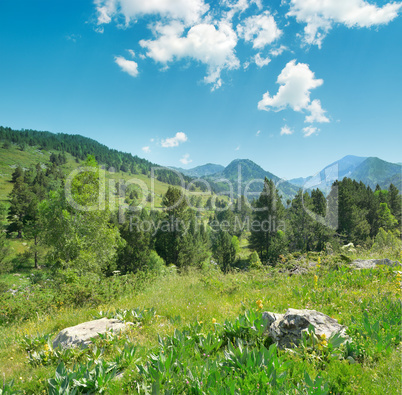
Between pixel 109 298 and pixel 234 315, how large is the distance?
4790mm

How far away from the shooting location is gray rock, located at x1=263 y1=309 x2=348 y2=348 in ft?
12.5

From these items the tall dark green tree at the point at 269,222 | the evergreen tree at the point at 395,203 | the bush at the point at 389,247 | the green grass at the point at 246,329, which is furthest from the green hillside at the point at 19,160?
the bush at the point at 389,247

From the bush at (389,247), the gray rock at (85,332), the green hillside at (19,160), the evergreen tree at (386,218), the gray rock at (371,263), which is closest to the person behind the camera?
the gray rock at (85,332)

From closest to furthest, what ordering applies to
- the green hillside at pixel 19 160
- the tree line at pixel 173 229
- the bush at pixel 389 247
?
the bush at pixel 389 247 → the tree line at pixel 173 229 → the green hillside at pixel 19 160

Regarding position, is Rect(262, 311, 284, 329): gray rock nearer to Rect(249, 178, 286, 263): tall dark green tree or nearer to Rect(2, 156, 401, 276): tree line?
Rect(2, 156, 401, 276): tree line

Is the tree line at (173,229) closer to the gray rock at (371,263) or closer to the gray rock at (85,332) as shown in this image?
the gray rock at (371,263)

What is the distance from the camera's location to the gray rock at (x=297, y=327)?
3.82 metres

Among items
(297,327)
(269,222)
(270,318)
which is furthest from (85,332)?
(269,222)

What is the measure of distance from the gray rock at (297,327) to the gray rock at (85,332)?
3.39m

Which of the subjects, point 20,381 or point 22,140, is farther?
point 22,140

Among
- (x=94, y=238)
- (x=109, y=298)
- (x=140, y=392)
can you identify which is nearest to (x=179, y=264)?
(x=94, y=238)

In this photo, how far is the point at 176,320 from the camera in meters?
5.19

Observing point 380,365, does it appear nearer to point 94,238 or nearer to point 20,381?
point 20,381

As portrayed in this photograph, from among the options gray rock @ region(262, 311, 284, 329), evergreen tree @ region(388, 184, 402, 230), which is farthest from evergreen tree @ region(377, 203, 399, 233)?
gray rock @ region(262, 311, 284, 329)
